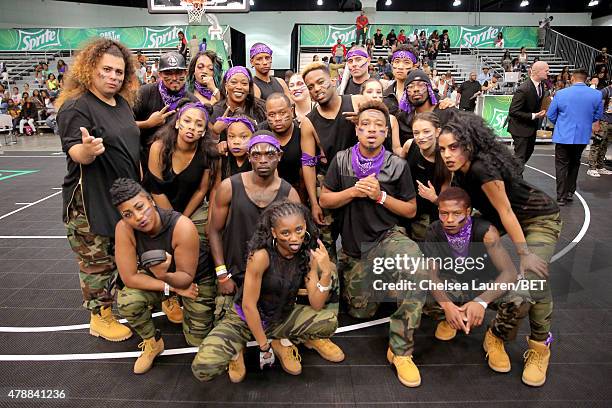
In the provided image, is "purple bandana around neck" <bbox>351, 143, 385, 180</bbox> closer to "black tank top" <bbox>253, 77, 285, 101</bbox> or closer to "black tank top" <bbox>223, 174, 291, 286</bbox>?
"black tank top" <bbox>223, 174, 291, 286</bbox>

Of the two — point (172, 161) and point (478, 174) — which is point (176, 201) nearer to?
point (172, 161)

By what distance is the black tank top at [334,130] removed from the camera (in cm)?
345

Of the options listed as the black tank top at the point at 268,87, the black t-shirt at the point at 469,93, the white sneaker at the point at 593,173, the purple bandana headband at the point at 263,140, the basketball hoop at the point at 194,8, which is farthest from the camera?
the black t-shirt at the point at 469,93

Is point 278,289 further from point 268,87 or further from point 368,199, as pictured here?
point 268,87

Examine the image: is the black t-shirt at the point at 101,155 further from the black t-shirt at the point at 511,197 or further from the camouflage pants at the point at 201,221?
the black t-shirt at the point at 511,197

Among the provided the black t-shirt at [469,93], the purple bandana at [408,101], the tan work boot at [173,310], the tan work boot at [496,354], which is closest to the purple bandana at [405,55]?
the purple bandana at [408,101]

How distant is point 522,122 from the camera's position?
6.15 m

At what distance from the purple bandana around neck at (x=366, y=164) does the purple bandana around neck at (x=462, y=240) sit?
647 mm

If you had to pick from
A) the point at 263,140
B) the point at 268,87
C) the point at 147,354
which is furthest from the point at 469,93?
the point at 147,354

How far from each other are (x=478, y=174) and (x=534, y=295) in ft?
2.57

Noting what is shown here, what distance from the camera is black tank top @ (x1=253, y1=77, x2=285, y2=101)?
13.9 ft

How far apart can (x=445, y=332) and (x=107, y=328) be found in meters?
2.37

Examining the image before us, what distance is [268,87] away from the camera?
4.31m

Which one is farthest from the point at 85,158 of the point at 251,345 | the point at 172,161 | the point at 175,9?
the point at 175,9
